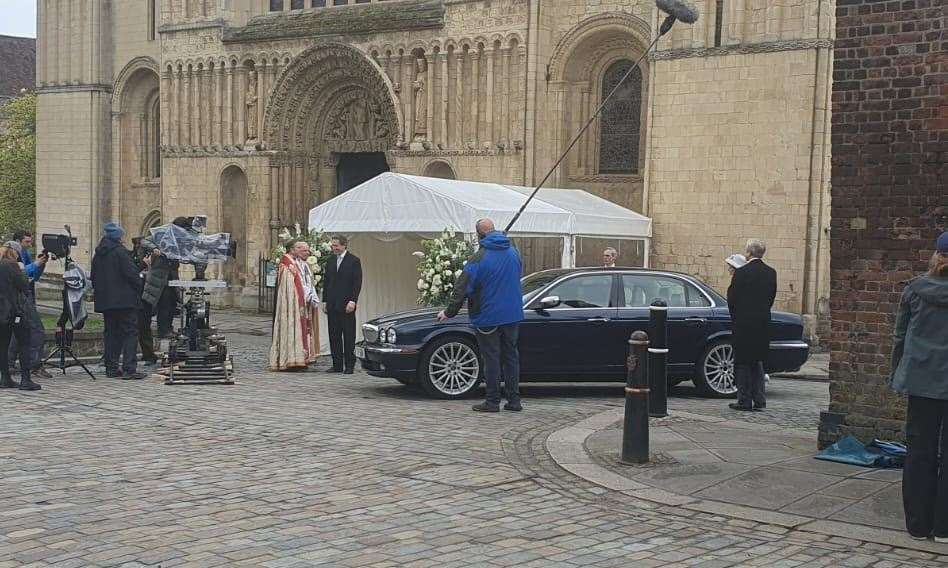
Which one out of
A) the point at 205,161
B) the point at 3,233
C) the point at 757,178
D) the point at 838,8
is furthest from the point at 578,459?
the point at 3,233

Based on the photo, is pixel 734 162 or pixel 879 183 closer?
pixel 879 183

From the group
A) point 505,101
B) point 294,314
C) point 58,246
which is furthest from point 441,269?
point 505,101

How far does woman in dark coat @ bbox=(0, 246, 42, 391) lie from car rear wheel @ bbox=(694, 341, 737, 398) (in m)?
7.81

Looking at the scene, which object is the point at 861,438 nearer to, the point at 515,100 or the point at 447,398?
the point at 447,398

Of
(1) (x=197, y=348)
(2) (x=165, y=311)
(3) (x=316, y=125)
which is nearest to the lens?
(1) (x=197, y=348)

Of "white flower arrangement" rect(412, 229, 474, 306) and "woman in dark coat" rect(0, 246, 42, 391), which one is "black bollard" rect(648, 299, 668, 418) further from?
"woman in dark coat" rect(0, 246, 42, 391)

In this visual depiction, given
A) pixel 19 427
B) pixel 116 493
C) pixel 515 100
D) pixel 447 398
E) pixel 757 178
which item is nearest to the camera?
pixel 116 493

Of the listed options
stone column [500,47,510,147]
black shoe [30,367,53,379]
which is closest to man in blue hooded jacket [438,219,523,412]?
black shoe [30,367,53,379]

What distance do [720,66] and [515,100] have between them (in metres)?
4.99

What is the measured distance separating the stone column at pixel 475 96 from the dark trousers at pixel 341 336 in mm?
9625

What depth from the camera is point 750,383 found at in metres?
12.9

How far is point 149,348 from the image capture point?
17047 mm

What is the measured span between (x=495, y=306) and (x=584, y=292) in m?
2.43

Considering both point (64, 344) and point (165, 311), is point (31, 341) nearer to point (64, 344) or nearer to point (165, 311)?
point (64, 344)
